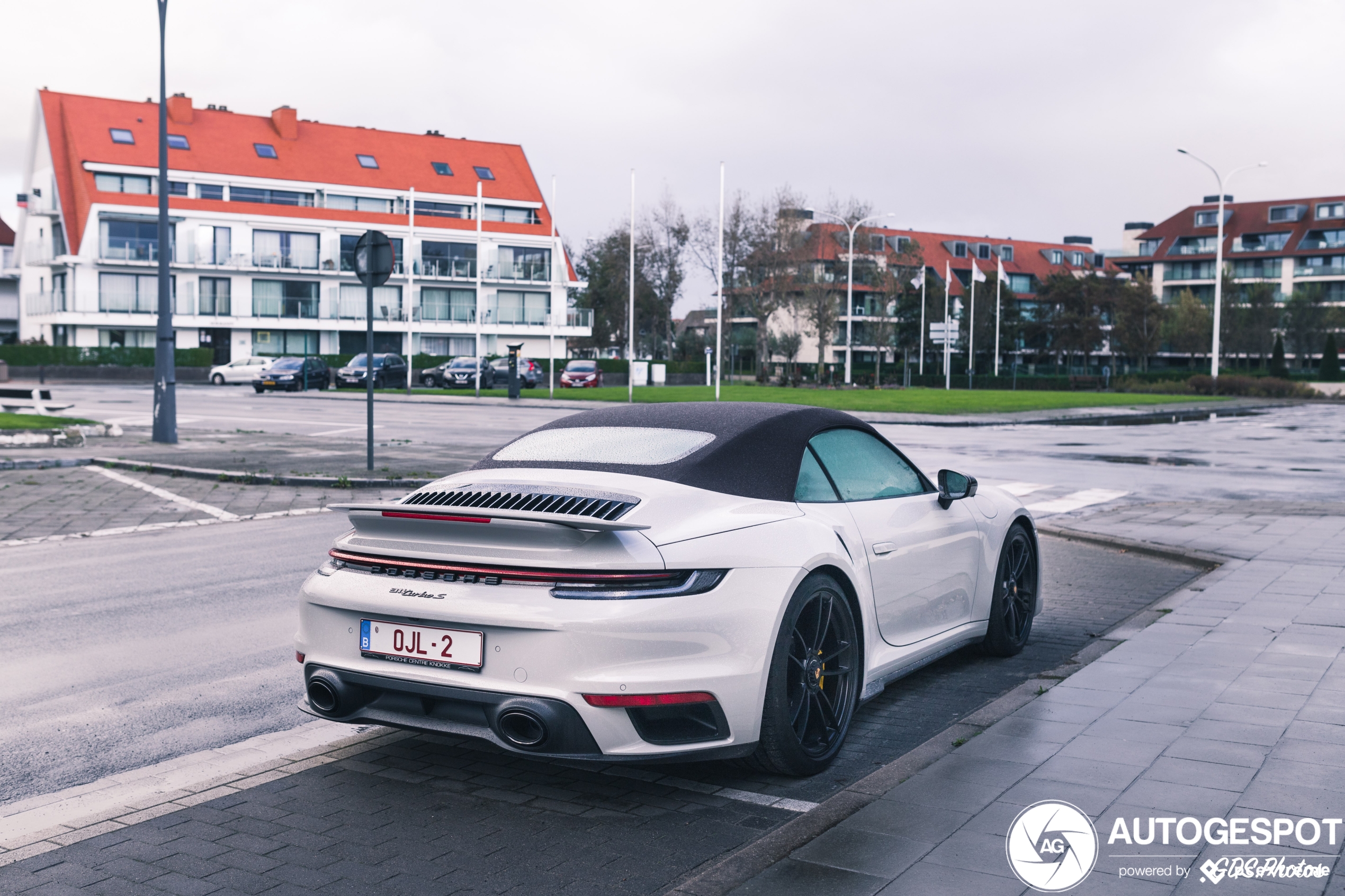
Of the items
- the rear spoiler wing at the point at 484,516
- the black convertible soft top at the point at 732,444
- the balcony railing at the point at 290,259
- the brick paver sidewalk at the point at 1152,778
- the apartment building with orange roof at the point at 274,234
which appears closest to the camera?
the brick paver sidewalk at the point at 1152,778

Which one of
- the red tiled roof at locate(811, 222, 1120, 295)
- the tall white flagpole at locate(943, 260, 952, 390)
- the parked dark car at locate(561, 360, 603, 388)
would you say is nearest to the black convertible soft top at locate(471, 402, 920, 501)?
the parked dark car at locate(561, 360, 603, 388)

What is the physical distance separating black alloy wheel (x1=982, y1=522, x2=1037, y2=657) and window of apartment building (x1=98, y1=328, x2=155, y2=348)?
6193 cm

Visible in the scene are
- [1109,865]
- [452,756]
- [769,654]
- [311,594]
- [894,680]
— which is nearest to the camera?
[1109,865]

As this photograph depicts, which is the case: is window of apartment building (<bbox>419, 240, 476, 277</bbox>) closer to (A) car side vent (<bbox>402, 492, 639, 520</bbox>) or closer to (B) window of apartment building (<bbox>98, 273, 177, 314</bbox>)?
(B) window of apartment building (<bbox>98, 273, 177, 314</bbox>)

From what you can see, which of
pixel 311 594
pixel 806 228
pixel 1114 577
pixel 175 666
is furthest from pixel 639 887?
pixel 806 228

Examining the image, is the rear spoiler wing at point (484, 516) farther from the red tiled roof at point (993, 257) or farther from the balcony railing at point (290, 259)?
the red tiled roof at point (993, 257)

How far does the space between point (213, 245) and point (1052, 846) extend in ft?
222

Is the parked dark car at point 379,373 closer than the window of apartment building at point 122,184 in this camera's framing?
Yes

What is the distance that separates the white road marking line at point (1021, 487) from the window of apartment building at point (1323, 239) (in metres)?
102

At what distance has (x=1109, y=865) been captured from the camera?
3.50m

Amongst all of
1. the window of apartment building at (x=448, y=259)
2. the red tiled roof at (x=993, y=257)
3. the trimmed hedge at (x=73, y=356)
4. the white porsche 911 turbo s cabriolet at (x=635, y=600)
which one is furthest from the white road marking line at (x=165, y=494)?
the red tiled roof at (x=993, y=257)

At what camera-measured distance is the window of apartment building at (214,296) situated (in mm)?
64250

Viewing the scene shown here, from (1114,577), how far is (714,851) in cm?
611

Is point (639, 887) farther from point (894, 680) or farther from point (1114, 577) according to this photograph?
point (1114, 577)
